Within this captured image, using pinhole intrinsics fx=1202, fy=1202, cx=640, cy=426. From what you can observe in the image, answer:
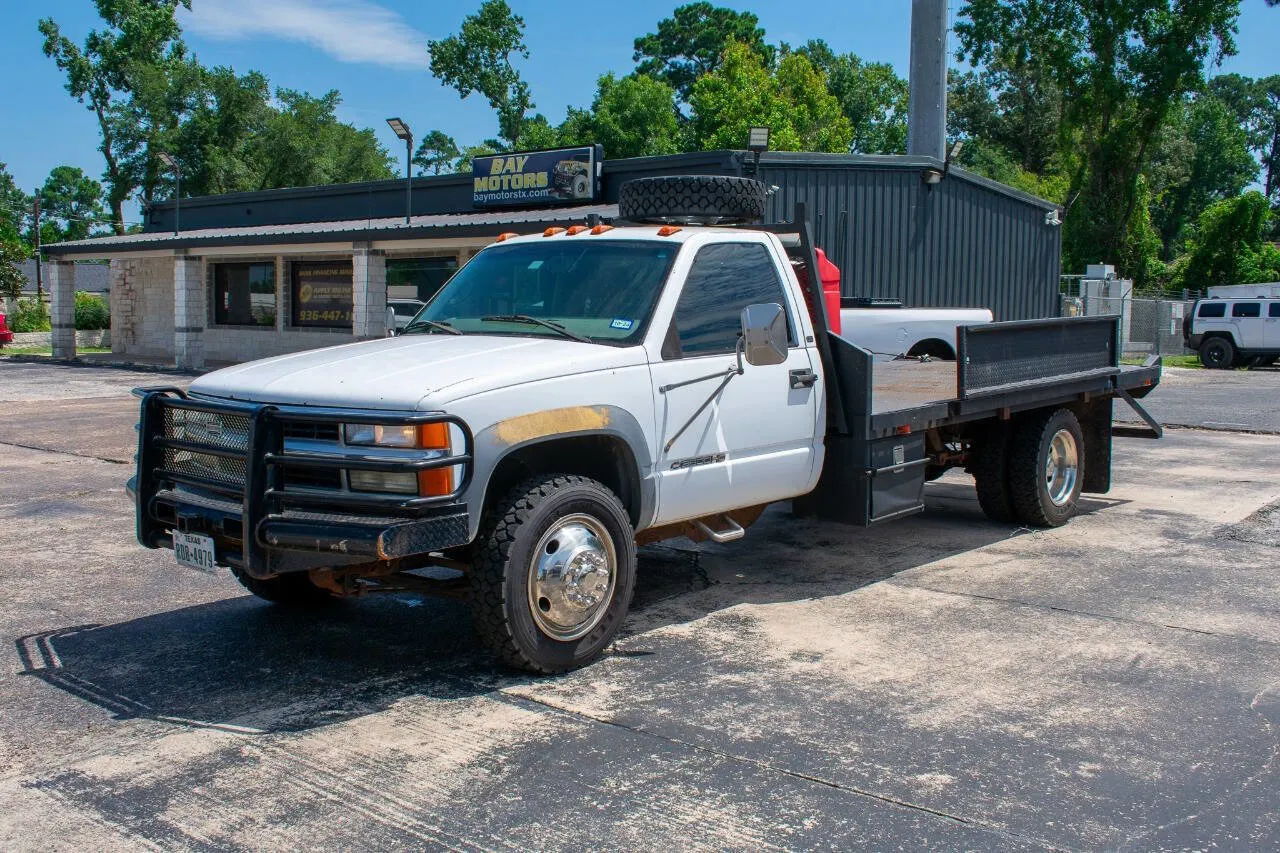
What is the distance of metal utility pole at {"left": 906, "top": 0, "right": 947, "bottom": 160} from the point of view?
72.2 ft

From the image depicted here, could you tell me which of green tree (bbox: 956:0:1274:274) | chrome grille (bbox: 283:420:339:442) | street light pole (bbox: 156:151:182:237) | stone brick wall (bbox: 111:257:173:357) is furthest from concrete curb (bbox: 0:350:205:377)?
green tree (bbox: 956:0:1274:274)

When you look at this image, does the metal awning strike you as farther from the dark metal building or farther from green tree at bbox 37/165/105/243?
green tree at bbox 37/165/105/243

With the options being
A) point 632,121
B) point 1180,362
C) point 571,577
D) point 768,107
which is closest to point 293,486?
Answer: point 571,577

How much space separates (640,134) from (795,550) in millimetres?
51729

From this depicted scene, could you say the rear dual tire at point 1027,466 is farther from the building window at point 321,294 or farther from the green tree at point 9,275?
the green tree at point 9,275

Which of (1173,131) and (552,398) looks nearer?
(552,398)

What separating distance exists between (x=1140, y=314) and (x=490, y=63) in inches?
2060

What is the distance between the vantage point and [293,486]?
4914 mm

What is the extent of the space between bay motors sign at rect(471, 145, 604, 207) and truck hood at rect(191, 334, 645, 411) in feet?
60.6

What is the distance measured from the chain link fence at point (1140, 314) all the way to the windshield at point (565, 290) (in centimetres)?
2819

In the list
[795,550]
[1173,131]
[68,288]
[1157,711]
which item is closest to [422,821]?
[1157,711]

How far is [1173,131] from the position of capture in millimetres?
63500

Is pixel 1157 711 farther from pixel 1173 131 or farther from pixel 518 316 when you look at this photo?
pixel 1173 131

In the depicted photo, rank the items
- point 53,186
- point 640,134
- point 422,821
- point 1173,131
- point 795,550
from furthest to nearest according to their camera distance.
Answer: point 53,186, point 1173,131, point 640,134, point 795,550, point 422,821
